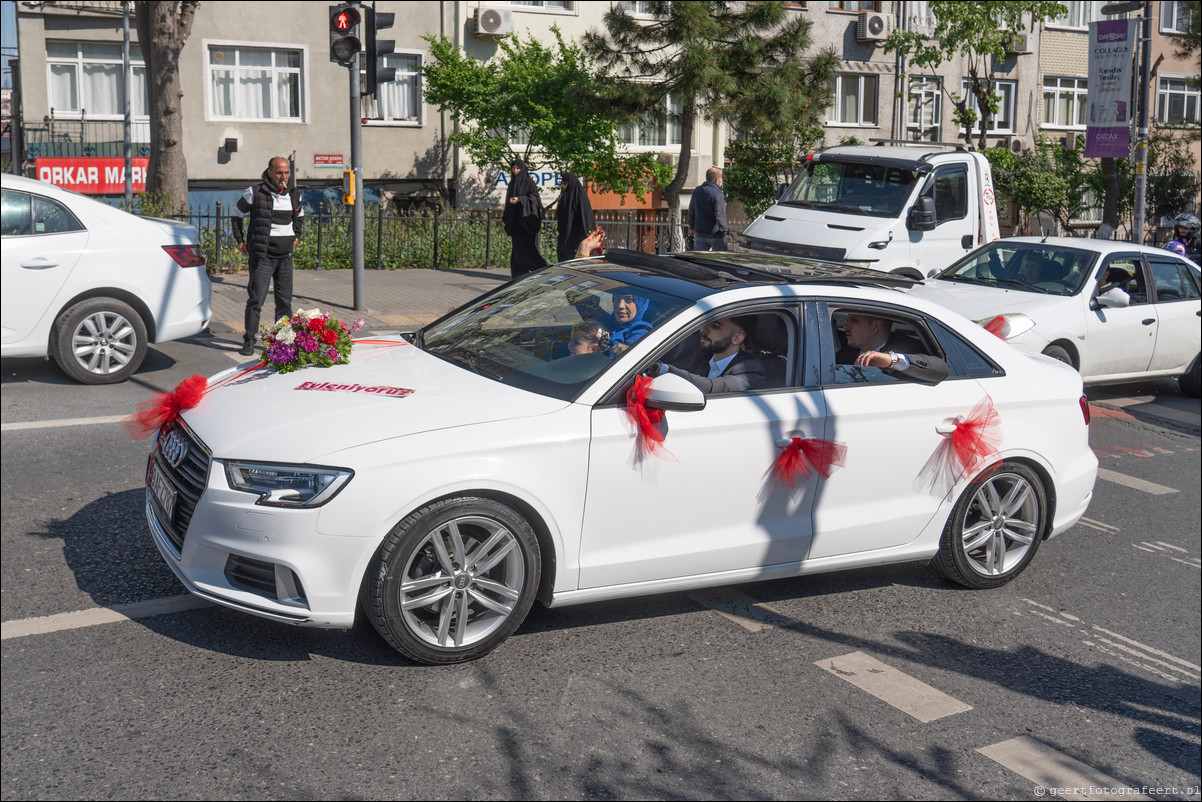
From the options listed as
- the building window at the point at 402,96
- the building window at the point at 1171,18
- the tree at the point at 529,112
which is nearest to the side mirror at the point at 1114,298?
the tree at the point at 529,112

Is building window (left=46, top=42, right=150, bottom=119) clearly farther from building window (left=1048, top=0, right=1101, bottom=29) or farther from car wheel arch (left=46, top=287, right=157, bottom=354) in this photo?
building window (left=1048, top=0, right=1101, bottom=29)

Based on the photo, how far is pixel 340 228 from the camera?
67.9 ft

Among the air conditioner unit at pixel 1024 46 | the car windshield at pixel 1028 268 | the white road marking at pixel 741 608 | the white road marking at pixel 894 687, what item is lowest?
the white road marking at pixel 894 687

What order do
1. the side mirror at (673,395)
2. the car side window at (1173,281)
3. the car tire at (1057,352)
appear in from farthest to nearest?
1. the car side window at (1173,281)
2. the car tire at (1057,352)
3. the side mirror at (673,395)

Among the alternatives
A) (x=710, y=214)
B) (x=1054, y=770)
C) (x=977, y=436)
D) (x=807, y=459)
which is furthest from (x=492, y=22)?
(x=1054, y=770)

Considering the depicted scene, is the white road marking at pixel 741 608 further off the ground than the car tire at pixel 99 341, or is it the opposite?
the car tire at pixel 99 341

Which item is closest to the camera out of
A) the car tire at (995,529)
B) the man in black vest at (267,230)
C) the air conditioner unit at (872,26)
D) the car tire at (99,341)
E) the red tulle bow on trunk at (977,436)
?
the red tulle bow on trunk at (977,436)

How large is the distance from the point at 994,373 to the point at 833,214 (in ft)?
29.7

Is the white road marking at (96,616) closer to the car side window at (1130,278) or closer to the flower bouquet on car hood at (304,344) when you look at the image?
the flower bouquet on car hood at (304,344)

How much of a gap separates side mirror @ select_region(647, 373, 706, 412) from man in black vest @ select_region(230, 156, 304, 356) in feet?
25.9

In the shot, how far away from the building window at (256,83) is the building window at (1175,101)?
98.1 ft

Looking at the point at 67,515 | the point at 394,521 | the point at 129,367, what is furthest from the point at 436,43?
the point at 394,521

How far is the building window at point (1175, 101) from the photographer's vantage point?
142 feet

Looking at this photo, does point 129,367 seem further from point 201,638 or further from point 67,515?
Answer: point 201,638
